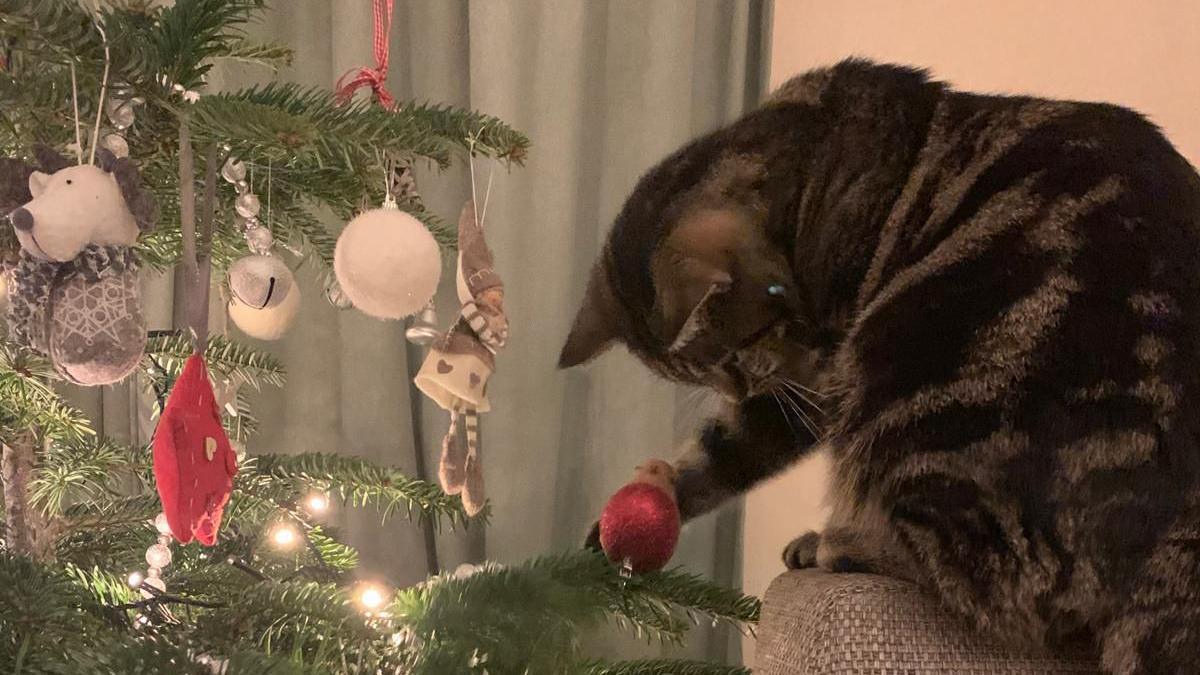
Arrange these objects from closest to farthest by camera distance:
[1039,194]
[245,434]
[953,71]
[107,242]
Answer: [107,242], [1039,194], [245,434], [953,71]

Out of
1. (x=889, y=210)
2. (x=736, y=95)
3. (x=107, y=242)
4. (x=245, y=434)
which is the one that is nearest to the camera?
(x=107, y=242)

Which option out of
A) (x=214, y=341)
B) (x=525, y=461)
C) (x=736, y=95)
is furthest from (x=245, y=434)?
(x=736, y=95)

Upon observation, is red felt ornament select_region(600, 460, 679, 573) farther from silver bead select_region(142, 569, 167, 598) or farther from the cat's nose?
the cat's nose

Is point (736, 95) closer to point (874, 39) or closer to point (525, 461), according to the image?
point (874, 39)

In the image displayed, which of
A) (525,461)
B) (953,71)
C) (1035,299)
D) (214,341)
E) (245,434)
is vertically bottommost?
(525,461)

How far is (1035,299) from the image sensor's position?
0.58m

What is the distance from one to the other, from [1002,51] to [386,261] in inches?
32.0

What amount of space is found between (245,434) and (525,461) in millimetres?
476

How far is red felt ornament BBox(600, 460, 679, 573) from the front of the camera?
68 cm

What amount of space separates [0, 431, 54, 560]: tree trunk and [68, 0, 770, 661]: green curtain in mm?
530

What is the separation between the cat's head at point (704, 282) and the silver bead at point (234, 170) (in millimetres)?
335

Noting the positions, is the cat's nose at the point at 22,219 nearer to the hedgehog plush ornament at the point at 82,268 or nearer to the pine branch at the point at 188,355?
the hedgehog plush ornament at the point at 82,268

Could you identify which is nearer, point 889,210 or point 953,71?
point 889,210

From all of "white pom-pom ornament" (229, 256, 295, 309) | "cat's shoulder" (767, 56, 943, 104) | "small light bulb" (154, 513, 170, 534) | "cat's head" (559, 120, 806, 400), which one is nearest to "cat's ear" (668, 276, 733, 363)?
"cat's head" (559, 120, 806, 400)
